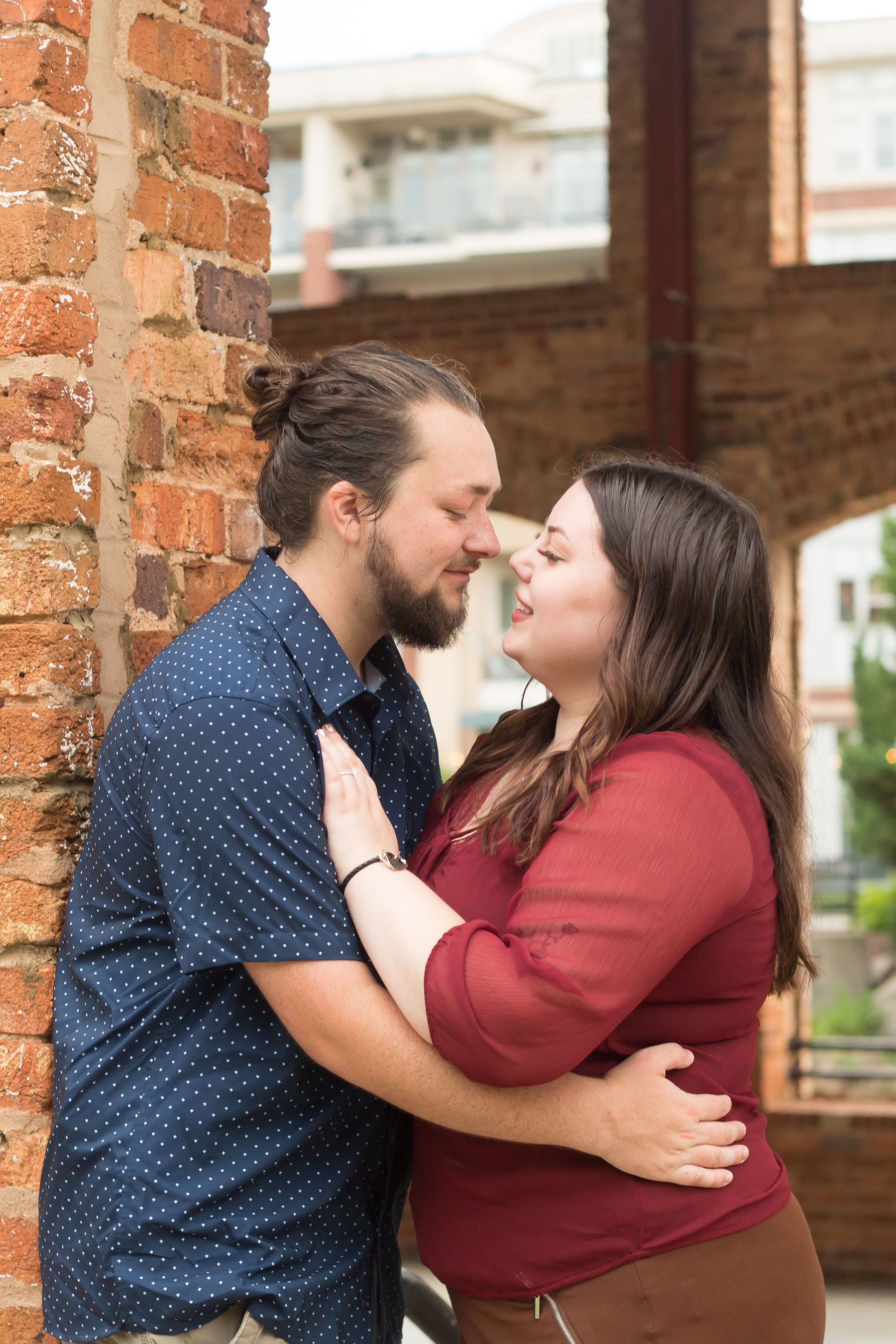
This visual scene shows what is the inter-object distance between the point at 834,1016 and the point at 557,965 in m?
13.6

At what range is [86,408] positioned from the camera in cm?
175

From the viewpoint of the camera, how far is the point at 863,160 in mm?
34344

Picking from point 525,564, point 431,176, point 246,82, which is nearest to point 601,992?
point 525,564

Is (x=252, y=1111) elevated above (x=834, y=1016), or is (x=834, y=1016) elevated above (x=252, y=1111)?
(x=252, y=1111)

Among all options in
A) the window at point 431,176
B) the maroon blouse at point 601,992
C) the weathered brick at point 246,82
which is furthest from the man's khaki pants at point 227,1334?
the window at point 431,176

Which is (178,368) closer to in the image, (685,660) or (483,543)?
(483,543)

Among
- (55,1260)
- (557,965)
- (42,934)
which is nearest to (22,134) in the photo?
(42,934)

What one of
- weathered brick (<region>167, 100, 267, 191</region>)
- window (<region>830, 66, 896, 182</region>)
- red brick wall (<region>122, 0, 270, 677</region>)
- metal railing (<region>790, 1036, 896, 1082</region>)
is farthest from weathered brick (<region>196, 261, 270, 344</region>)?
window (<region>830, 66, 896, 182</region>)

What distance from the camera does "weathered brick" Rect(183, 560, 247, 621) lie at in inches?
76.7

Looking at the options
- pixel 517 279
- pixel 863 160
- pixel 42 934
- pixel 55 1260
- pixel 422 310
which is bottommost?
pixel 55 1260

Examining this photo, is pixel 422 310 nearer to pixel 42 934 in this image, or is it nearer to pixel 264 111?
pixel 264 111

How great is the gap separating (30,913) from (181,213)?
0.97 m

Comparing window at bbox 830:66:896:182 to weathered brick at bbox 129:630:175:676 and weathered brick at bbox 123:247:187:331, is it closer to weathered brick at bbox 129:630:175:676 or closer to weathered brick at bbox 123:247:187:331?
weathered brick at bbox 123:247:187:331

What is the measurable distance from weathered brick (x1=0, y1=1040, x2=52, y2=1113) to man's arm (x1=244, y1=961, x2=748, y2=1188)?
1.25ft
